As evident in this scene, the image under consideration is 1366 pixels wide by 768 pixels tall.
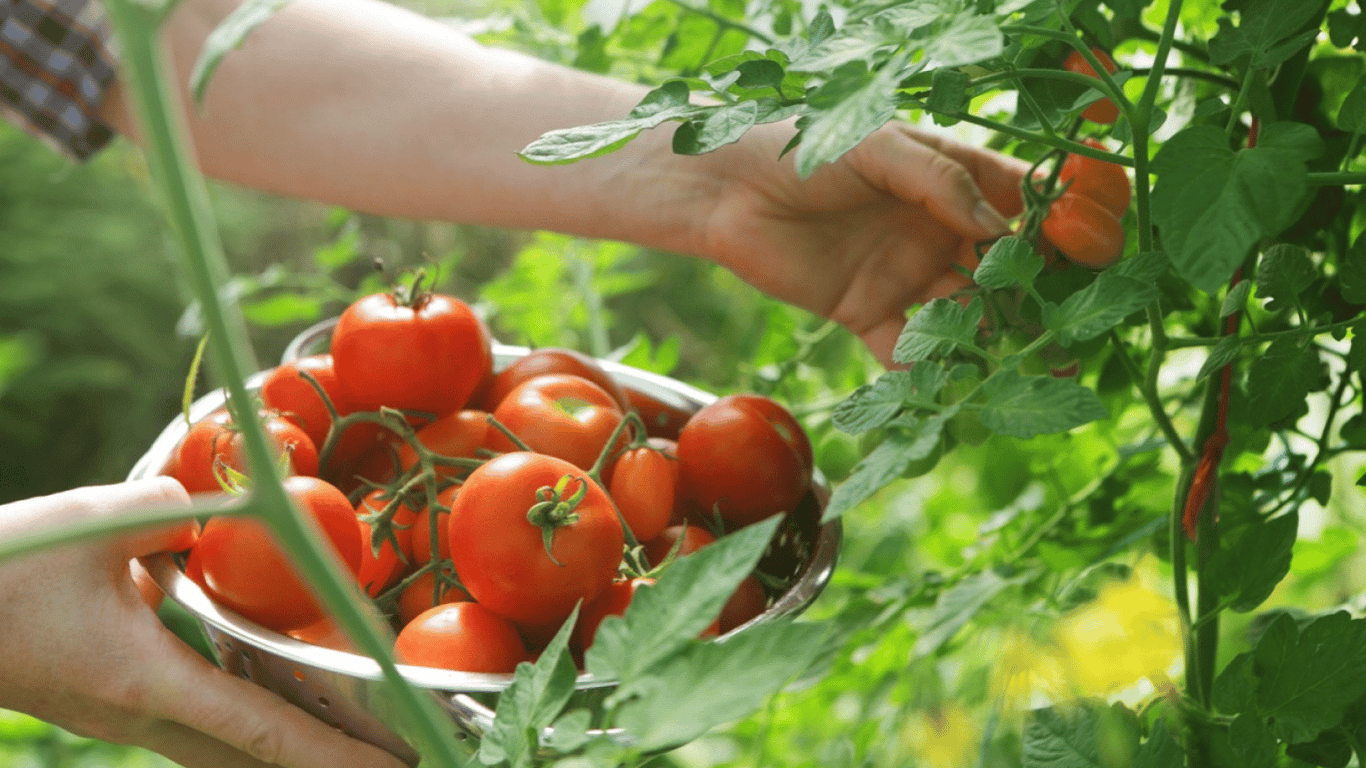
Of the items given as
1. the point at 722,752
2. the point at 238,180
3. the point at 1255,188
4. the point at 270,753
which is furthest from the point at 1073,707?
the point at 238,180

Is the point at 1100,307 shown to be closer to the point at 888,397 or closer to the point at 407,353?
the point at 888,397

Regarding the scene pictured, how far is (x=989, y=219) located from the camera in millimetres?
564

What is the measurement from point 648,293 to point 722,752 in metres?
1.46

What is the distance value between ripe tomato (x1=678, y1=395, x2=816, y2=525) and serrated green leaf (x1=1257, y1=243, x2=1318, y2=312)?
0.89 ft

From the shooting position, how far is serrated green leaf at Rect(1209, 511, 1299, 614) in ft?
1.23

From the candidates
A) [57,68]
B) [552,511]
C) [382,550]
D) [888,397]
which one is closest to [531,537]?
[552,511]

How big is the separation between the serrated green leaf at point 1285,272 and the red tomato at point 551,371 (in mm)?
380

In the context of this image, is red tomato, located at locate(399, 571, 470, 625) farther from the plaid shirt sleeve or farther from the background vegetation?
the plaid shirt sleeve

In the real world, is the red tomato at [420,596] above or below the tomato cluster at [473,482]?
below

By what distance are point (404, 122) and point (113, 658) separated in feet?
1.53

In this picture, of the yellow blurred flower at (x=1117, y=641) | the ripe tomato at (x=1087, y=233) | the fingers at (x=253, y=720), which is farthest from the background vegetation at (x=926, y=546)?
the fingers at (x=253, y=720)

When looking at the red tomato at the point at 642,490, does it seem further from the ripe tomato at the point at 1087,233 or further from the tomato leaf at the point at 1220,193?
the tomato leaf at the point at 1220,193

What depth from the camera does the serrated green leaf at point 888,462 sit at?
0.25 meters

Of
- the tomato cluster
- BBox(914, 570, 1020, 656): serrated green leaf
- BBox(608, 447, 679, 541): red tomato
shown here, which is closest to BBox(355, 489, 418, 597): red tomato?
the tomato cluster
